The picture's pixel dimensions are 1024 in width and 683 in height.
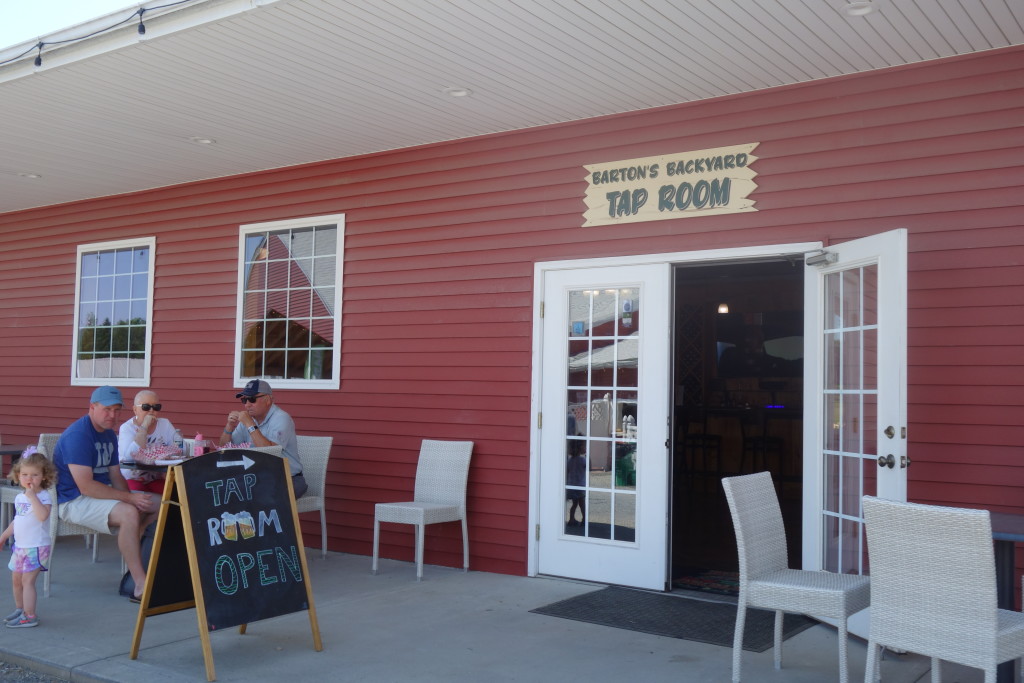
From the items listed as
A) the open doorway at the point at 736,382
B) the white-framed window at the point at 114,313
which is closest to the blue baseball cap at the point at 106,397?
the white-framed window at the point at 114,313

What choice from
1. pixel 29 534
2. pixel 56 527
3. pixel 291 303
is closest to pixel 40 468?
pixel 29 534

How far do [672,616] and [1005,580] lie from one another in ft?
6.02

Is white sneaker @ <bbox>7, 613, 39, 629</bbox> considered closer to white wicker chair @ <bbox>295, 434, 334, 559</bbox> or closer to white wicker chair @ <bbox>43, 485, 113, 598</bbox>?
white wicker chair @ <bbox>43, 485, 113, 598</bbox>

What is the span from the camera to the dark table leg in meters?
3.26


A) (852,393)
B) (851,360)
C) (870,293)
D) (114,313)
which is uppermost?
(114,313)

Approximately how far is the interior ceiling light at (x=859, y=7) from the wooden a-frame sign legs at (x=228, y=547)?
127 inches

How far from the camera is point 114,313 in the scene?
8.32m

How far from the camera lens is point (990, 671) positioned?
2.85 meters

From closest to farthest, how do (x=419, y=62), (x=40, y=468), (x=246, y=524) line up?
(x=246, y=524) < (x=40, y=468) < (x=419, y=62)

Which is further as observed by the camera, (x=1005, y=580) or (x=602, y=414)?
(x=602, y=414)

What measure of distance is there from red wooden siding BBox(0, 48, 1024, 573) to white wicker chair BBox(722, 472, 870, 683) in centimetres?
99

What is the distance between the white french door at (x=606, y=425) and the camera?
533cm

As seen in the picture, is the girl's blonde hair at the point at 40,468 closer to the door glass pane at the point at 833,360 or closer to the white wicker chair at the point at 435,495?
the white wicker chair at the point at 435,495

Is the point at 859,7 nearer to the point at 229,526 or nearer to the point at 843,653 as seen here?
the point at 843,653
